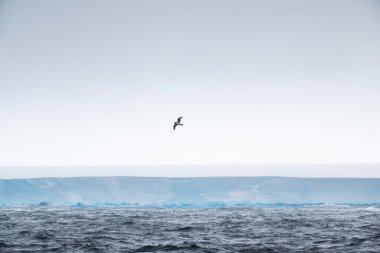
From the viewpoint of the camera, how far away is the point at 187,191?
6200 cm

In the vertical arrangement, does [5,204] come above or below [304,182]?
below

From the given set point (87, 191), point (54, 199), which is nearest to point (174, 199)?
point (87, 191)

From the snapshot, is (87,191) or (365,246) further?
(87,191)

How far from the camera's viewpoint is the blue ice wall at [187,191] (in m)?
60.0

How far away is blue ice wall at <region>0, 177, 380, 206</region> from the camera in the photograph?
6000 centimetres

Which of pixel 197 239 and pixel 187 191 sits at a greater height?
pixel 187 191

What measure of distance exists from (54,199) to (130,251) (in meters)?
46.6

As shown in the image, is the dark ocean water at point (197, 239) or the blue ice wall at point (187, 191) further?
the blue ice wall at point (187, 191)

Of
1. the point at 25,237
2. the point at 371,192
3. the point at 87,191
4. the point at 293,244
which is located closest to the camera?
the point at 293,244

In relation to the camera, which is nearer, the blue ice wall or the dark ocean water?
the dark ocean water

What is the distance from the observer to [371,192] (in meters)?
58.5

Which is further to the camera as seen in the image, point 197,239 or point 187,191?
point 187,191

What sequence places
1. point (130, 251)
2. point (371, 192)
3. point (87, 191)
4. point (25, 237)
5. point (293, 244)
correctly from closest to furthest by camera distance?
1. point (130, 251)
2. point (293, 244)
3. point (25, 237)
4. point (371, 192)
5. point (87, 191)

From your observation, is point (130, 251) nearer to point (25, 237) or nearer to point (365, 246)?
point (25, 237)
